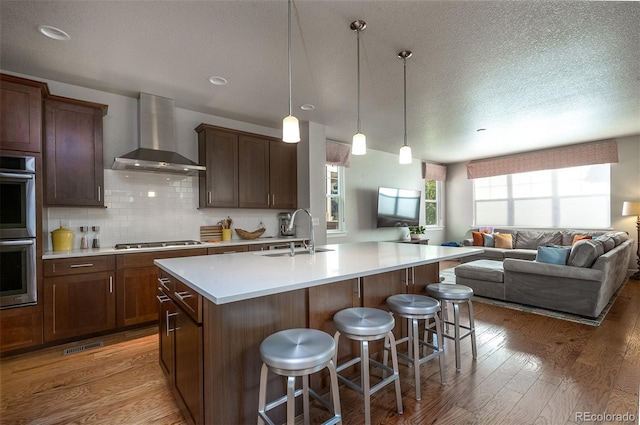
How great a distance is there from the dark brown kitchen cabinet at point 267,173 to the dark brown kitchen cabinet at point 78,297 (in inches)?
68.7

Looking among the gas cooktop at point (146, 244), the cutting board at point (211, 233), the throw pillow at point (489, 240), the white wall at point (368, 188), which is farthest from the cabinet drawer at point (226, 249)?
the throw pillow at point (489, 240)

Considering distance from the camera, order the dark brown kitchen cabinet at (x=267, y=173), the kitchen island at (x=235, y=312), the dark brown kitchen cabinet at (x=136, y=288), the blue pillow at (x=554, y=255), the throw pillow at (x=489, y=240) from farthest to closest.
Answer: the throw pillow at (x=489, y=240) < the dark brown kitchen cabinet at (x=267, y=173) < the blue pillow at (x=554, y=255) < the dark brown kitchen cabinet at (x=136, y=288) < the kitchen island at (x=235, y=312)

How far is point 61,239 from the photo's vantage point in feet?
9.43

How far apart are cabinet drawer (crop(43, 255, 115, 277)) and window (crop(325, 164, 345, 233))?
3.61m

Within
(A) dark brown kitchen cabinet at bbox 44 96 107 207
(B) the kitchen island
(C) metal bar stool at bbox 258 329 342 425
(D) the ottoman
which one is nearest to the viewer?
(C) metal bar stool at bbox 258 329 342 425

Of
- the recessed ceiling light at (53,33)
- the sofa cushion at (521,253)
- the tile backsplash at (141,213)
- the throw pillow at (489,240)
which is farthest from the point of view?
the throw pillow at (489,240)

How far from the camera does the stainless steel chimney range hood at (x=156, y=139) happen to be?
321 cm

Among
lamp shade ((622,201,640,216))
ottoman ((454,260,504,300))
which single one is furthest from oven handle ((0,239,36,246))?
lamp shade ((622,201,640,216))

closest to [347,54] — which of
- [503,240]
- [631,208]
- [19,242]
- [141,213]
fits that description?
[141,213]

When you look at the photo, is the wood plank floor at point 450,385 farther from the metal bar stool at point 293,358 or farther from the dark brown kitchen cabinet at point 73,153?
the dark brown kitchen cabinet at point 73,153

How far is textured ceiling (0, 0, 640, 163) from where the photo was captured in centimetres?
197

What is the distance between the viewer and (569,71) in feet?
9.20

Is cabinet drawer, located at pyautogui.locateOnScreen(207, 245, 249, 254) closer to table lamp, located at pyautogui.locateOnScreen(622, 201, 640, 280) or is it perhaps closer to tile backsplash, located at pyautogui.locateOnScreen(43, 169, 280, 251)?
tile backsplash, located at pyautogui.locateOnScreen(43, 169, 280, 251)

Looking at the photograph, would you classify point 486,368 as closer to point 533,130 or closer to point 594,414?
point 594,414
